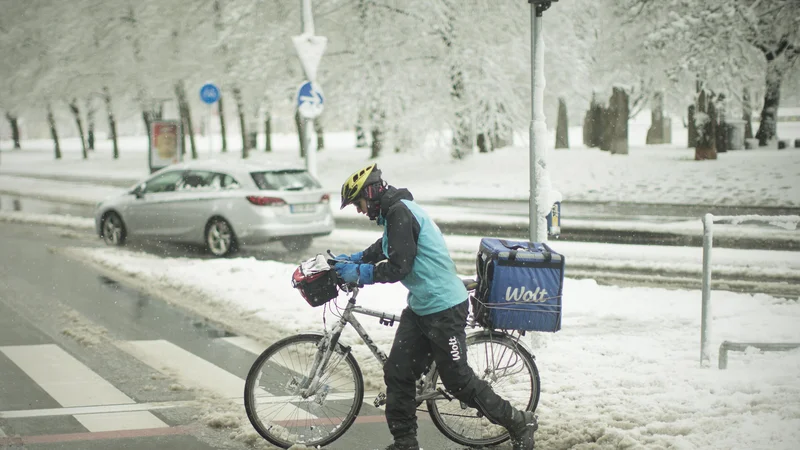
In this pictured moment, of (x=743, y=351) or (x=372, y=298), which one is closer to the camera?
(x=743, y=351)

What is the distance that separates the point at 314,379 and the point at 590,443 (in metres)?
1.72

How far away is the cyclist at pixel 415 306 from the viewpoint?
178 inches

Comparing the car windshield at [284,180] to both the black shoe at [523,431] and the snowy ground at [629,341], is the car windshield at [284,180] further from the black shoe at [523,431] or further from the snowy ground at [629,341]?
the black shoe at [523,431]

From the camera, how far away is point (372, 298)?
9586 millimetres

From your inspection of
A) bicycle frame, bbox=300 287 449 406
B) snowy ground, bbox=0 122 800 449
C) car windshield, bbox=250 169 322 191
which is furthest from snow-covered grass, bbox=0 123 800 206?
bicycle frame, bbox=300 287 449 406

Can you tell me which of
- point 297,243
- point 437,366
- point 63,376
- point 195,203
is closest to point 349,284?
point 437,366

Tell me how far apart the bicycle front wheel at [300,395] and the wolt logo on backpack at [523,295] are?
104 cm

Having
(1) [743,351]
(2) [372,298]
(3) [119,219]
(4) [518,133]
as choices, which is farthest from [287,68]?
(1) [743,351]

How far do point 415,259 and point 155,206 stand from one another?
10.9 meters

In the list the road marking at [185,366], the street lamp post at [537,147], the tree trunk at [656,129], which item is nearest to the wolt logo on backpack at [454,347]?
the road marking at [185,366]

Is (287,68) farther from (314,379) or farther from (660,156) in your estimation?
(314,379)

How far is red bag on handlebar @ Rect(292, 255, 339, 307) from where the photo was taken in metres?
4.66

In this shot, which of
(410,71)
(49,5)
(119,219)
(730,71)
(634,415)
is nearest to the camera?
(634,415)

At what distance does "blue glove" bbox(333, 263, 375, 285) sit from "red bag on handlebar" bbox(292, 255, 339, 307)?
0.06 meters
